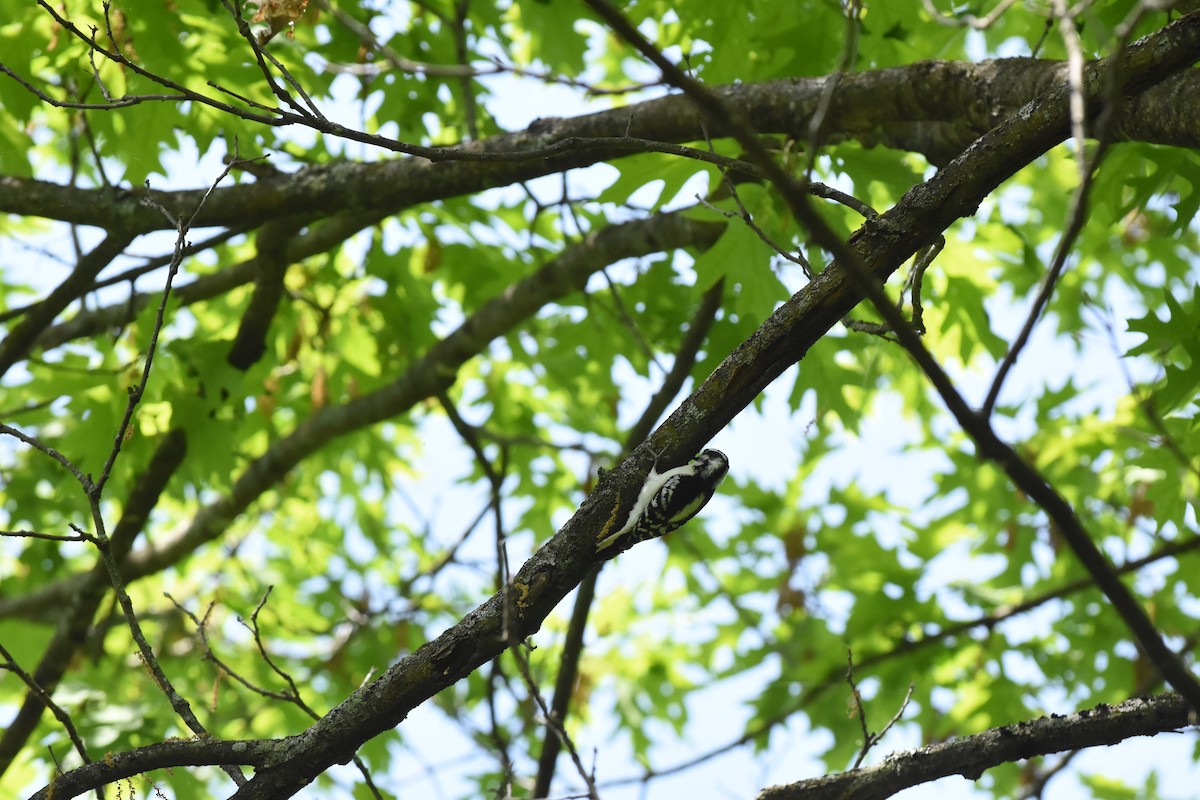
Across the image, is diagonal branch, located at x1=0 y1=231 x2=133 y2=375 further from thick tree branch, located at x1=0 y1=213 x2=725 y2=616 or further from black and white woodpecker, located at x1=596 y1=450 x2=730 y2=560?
black and white woodpecker, located at x1=596 y1=450 x2=730 y2=560

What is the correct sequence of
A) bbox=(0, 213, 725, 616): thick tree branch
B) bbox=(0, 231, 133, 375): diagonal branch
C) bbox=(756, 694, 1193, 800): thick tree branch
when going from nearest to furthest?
bbox=(756, 694, 1193, 800): thick tree branch → bbox=(0, 231, 133, 375): diagonal branch → bbox=(0, 213, 725, 616): thick tree branch

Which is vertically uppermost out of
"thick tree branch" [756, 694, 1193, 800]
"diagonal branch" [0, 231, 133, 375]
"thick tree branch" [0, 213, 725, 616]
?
"thick tree branch" [0, 213, 725, 616]

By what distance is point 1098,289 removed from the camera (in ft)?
25.2

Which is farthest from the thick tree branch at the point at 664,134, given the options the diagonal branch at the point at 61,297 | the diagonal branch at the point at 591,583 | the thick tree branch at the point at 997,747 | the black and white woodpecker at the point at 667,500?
the thick tree branch at the point at 997,747

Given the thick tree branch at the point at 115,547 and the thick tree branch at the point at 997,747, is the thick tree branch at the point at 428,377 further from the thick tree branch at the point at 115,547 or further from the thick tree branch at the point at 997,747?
the thick tree branch at the point at 997,747

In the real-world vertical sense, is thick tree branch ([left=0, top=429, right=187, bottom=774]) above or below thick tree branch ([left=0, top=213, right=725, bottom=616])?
below

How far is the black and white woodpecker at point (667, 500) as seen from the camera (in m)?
2.62

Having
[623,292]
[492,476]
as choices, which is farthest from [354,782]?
[623,292]

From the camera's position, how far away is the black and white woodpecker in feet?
8.59

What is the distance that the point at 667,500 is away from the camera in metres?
3.31

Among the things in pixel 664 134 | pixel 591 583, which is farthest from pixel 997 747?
pixel 664 134

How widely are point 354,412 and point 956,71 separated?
3339mm

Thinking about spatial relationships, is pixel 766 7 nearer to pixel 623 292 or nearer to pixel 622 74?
pixel 623 292

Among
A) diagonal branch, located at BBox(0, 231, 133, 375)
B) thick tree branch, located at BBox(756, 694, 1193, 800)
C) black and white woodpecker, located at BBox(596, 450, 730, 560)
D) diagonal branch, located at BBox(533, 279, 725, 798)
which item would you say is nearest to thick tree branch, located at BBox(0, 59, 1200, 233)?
diagonal branch, located at BBox(0, 231, 133, 375)
